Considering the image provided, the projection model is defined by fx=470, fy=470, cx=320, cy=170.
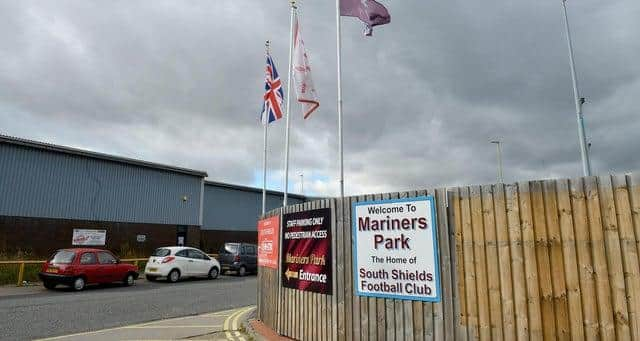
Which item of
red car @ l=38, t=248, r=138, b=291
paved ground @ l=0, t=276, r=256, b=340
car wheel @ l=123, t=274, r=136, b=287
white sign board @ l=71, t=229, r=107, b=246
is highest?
white sign board @ l=71, t=229, r=107, b=246

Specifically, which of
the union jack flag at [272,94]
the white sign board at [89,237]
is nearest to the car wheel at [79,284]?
the union jack flag at [272,94]

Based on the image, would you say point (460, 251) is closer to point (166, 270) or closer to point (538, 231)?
point (538, 231)

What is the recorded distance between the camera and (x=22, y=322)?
34.4 feet

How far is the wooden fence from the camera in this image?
4.36m

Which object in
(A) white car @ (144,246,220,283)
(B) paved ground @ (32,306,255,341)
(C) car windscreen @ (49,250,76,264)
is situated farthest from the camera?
(A) white car @ (144,246,220,283)

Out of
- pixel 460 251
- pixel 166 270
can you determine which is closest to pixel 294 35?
pixel 460 251

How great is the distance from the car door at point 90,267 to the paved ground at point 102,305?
0.44 metres

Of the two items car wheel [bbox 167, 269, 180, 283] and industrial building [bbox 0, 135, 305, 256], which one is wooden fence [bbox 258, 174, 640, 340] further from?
industrial building [bbox 0, 135, 305, 256]

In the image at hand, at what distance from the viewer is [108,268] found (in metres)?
18.2

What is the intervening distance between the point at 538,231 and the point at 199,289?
51.2ft

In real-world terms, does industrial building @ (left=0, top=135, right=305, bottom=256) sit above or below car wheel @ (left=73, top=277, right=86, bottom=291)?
above

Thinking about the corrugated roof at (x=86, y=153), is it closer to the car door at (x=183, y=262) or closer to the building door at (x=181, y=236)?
the building door at (x=181, y=236)

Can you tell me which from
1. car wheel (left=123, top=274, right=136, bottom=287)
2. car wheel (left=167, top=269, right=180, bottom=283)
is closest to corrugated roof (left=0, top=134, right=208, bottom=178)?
car wheel (left=167, top=269, right=180, bottom=283)

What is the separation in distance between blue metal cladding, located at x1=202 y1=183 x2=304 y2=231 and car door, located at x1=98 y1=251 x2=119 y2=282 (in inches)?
687
